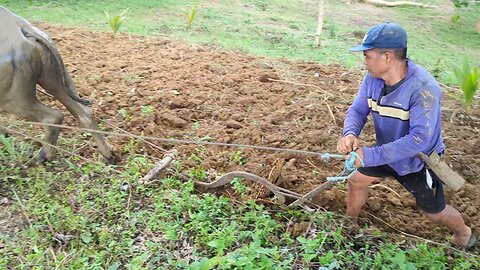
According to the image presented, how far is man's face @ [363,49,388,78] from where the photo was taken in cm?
288

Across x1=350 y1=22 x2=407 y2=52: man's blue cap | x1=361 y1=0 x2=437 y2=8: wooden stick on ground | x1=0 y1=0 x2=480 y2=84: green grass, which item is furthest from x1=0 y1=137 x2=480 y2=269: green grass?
x1=361 y1=0 x2=437 y2=8: wooden stick on ground

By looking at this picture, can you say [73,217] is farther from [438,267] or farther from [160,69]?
[160,69]

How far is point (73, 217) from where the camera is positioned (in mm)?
3416

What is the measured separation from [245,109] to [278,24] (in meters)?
3.96

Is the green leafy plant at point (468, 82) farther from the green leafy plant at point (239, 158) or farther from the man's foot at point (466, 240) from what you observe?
the green leafy plant at point (239, 158)

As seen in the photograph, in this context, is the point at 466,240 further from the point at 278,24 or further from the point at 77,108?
the point at 278,24

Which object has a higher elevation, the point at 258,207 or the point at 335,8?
the point at 258,207

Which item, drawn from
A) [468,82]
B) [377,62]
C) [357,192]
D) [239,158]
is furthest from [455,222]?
[468,82]

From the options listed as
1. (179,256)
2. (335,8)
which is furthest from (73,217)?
(335,8)

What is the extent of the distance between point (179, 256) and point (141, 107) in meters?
1.97

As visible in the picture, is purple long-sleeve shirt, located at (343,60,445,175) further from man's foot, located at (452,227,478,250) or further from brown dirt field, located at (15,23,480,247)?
brown dirt field, located at (15,23,480,247)

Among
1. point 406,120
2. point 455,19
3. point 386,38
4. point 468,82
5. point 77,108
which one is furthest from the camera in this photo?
point 455,19

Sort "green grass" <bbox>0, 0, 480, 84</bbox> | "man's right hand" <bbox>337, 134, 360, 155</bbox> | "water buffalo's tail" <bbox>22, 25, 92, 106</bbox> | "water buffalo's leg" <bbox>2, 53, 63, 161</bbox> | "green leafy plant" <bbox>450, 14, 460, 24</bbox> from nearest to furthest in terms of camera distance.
Answer: "man's right hand" <bbox>337, 134, 360, 155</bbox> → "water buffalo's leg" <bbox>2, 53, 63, 161</bbox> → "water buffalo's tail" <bbox>22, 25, 92, 106</bbox> → "green grass" <bbox>0, 0, 480, 84</bbox> → "green leafy plant" <bbox>450, 14, 460, 24</bbox>

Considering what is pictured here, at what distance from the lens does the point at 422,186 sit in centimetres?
311
